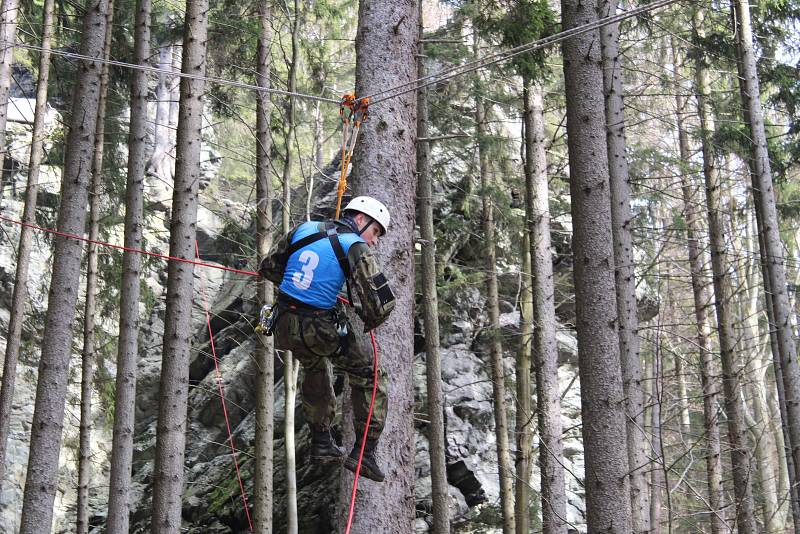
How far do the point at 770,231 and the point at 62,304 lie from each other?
30.5ft

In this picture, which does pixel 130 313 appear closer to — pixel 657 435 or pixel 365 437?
pixel 365 437

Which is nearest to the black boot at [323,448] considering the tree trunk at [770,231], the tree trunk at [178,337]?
the tree trunk at [178,337]

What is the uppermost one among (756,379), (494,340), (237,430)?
(756,379)

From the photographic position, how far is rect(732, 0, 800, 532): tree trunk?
1055 cm

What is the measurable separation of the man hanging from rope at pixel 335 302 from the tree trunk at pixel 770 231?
789cm

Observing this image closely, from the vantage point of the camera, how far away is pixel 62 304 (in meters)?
7.43

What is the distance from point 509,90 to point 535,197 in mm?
4854

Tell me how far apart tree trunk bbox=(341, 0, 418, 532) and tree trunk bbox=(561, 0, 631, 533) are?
189 centimetres

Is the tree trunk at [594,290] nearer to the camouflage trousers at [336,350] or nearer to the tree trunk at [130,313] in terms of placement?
the camouflage trousers at [336,350]

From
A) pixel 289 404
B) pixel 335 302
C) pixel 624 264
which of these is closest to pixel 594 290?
pixel 335 302

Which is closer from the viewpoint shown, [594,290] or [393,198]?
[393,198]

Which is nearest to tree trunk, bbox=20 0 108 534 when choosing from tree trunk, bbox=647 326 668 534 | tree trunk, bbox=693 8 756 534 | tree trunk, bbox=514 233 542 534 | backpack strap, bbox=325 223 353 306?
backpack strap, bbox=325 223 353 306

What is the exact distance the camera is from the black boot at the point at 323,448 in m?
4.98

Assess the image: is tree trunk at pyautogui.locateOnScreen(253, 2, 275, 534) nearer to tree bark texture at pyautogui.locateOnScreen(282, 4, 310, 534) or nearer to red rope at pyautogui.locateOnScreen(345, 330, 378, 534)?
tree bark texture at pyautogui.locateOnScreen(282, 4, 310, 534)
